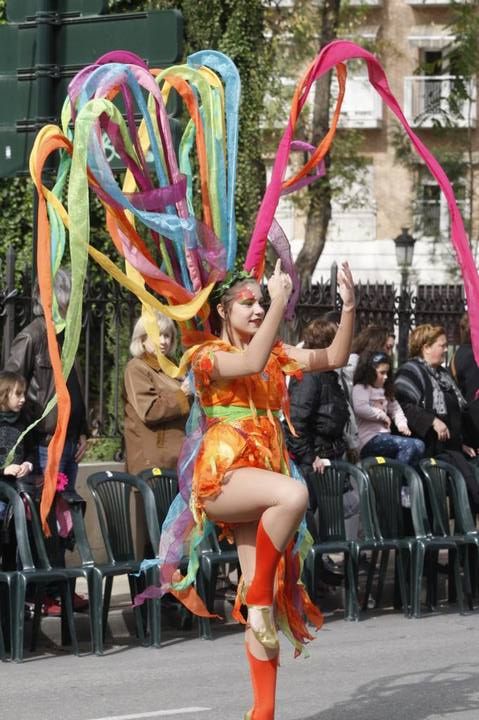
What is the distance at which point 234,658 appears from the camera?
8.80m

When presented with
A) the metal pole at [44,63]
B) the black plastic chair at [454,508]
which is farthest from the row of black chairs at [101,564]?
the black plastic chair at [454,508]

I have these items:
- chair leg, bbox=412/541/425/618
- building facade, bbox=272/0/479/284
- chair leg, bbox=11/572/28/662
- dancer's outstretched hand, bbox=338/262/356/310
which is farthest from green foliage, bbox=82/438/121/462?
building facade, bbox=272/0/479/284

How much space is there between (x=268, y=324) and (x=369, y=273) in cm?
3484

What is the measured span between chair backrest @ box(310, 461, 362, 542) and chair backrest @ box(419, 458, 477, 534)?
0.60 metres

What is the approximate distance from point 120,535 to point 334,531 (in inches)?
61.8

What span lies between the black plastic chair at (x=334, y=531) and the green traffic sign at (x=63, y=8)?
3.27m

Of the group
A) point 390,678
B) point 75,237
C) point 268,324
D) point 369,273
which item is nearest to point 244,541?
point 268,324

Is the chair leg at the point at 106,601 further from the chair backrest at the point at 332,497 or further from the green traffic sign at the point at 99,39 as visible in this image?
the green traffic sign at the point at 99,39

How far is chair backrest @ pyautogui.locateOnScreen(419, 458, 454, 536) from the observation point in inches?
426

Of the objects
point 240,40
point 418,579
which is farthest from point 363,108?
point 418,579

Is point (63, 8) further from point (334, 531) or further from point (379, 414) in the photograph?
point (379, 414)

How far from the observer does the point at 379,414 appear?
11.6 m

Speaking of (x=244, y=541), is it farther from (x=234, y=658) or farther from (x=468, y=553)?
(x=468, y=553)

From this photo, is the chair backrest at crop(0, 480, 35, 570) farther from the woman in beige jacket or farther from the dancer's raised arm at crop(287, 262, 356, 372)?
the dancer's raised arm at crop(287, 262, 356, 372)
